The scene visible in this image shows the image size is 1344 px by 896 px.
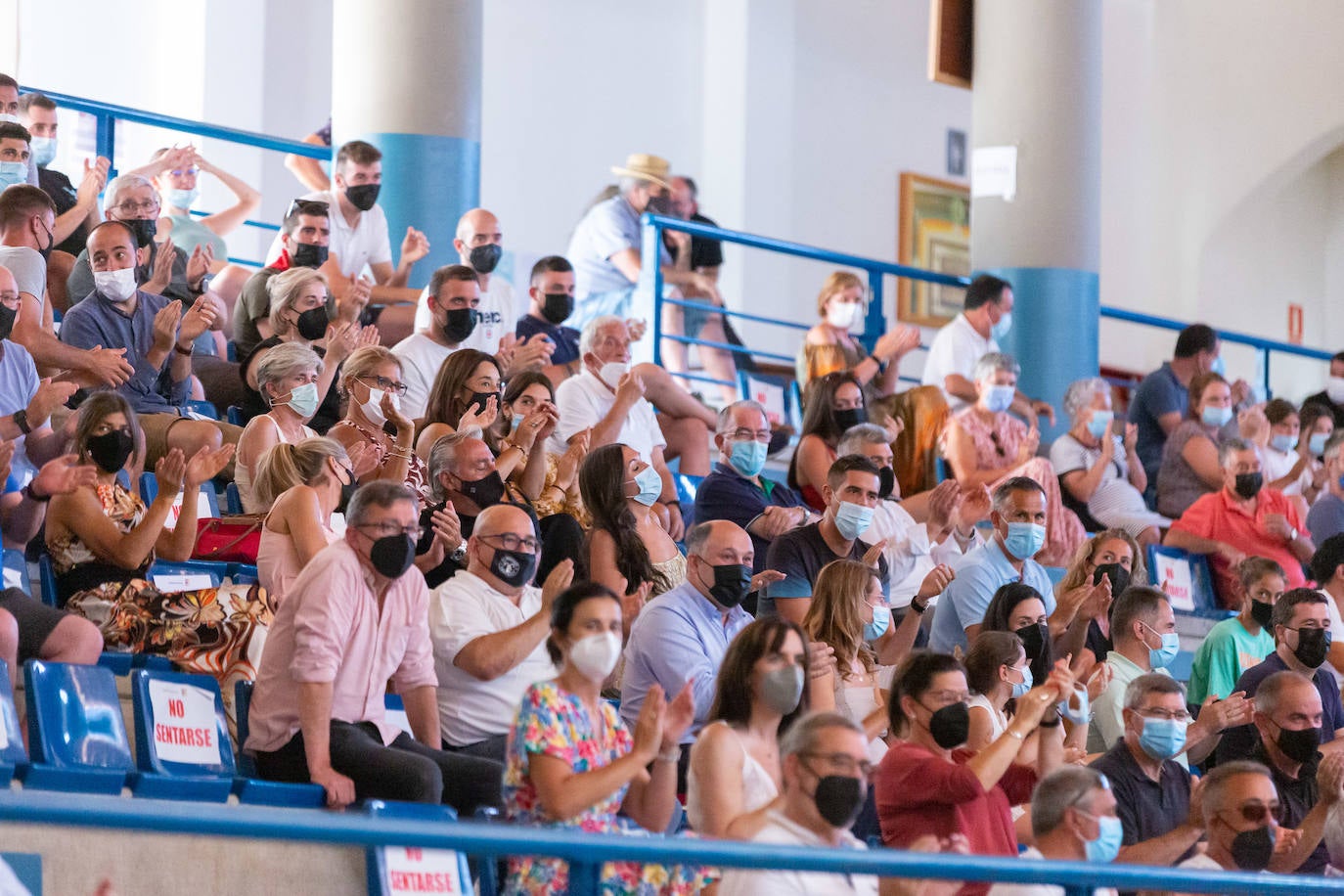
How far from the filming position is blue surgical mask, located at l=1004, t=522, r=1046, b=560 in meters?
6.26

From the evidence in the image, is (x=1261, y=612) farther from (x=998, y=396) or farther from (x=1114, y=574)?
(x=998, y=396)

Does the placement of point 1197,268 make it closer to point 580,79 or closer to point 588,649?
point 580,79

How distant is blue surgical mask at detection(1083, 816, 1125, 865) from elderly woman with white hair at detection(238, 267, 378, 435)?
3.08 m

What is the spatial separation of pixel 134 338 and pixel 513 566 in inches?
78.1

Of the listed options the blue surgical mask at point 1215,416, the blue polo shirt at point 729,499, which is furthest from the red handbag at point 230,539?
the blue surgical mask at point 1215,416

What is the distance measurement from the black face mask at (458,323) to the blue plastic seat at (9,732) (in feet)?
9.08

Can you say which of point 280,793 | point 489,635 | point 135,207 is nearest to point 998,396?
point 135,207

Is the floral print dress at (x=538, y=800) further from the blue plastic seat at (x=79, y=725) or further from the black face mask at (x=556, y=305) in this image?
the black face mask at (x=556, y=305)

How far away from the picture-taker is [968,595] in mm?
6090

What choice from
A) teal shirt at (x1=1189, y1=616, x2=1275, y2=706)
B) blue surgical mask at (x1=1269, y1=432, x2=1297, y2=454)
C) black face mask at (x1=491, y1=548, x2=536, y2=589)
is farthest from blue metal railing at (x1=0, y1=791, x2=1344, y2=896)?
blue surgical mask at (x1=1269, y1=432, x2=1297, y2=454)

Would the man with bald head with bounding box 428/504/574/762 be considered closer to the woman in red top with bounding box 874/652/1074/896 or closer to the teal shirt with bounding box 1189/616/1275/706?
the woman in red top with bounding box 874/652/1074/896

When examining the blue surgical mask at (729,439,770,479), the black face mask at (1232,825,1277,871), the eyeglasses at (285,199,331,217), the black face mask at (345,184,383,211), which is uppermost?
the black face mask at (345,184,383,211)

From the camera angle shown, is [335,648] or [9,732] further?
[335,648]

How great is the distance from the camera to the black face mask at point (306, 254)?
281 inches
